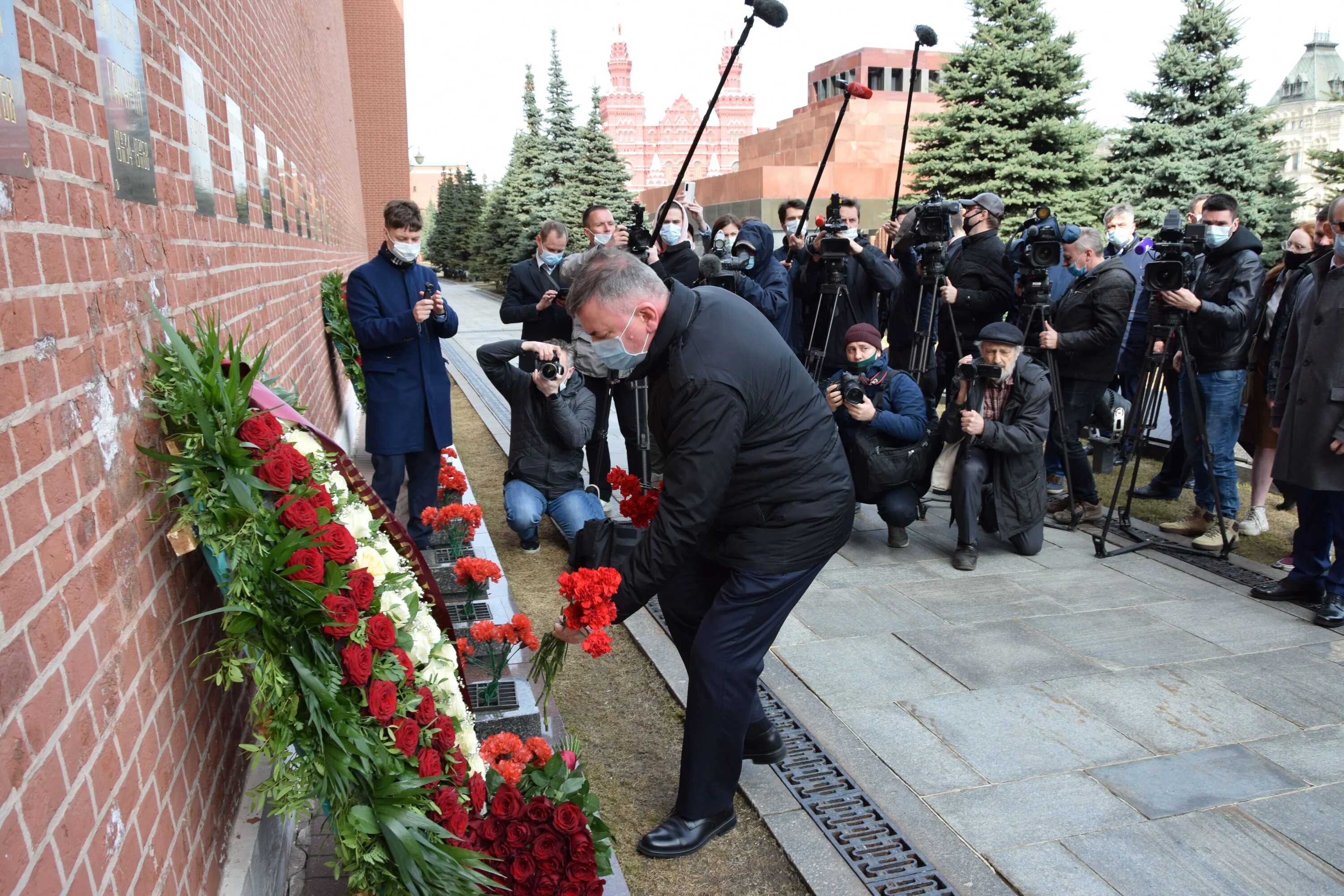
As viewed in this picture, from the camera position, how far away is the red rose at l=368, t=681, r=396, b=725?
224cm

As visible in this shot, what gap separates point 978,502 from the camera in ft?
19.8

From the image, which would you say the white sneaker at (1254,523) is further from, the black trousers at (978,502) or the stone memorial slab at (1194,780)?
the stone memorial slab at (1194,780)

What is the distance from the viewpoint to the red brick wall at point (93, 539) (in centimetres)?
147

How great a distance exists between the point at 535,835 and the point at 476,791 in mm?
241

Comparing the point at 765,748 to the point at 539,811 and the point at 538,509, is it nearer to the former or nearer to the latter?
the point at 539,811

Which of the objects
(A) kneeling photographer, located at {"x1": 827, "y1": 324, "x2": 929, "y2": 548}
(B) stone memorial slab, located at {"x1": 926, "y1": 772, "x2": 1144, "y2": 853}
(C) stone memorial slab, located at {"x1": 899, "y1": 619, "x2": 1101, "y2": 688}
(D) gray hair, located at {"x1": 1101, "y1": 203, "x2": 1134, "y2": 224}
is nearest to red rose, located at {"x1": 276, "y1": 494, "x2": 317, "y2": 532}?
(B) stone memorial slab, located at {"x1": 926, "y1": 772, "x2": 1144, "y2": 853}

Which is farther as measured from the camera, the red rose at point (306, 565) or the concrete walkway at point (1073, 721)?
the concrete walkway at point (1073, 721)

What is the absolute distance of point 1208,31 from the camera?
20031 mm

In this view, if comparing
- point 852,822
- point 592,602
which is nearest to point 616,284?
point 592,602

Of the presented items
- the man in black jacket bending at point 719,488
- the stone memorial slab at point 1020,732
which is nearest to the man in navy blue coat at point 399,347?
the man in black jacket bending at point 719,488

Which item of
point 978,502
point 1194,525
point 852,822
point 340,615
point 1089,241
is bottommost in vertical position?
point 852,822

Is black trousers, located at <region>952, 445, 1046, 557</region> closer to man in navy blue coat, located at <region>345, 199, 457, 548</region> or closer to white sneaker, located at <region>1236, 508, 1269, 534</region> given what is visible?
white sneaker, located at <region>1236, 508, 1269, 534</region>

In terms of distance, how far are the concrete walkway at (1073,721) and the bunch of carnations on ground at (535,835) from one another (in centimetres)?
81

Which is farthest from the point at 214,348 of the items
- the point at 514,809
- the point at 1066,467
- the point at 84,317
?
the point at 1066,467
